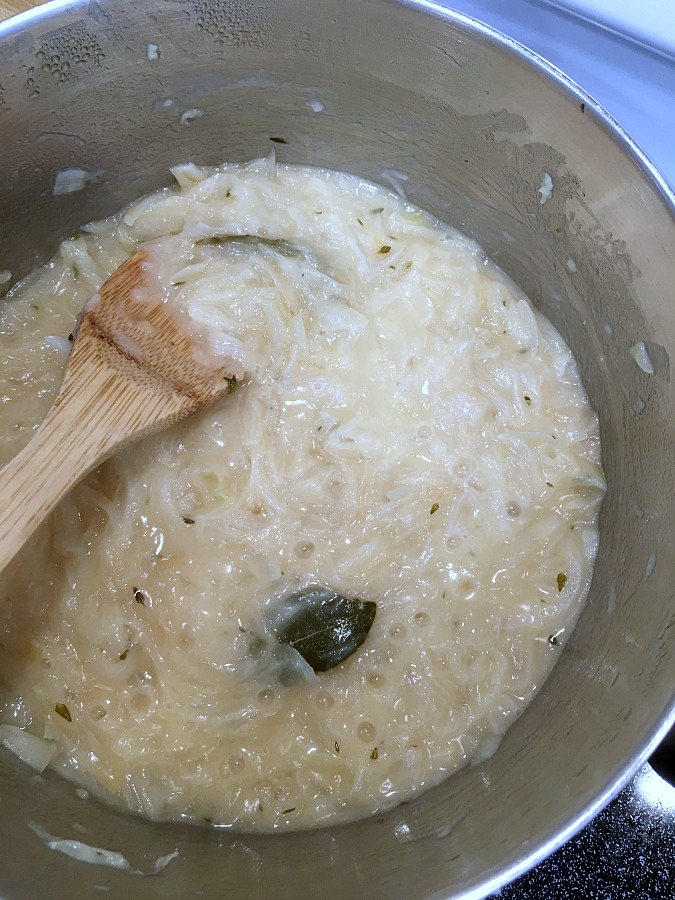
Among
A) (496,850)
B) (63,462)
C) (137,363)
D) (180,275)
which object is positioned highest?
(180,275)

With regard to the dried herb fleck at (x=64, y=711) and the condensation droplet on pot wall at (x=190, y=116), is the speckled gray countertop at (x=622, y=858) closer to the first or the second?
the dried herb fleck at (x=64, y=711)

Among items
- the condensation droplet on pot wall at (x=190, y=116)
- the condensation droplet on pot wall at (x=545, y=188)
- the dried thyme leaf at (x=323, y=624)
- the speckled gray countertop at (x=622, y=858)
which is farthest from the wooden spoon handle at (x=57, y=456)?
the speckled gray countertop at (x=622, y=858)

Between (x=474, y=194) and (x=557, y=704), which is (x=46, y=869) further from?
(x=474, y=194)

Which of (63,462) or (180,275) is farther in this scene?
(180,275)

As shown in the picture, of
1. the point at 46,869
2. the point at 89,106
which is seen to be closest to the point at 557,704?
the point at 46,869

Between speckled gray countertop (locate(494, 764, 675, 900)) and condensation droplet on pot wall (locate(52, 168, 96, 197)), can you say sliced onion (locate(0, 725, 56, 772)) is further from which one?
condensation droplet on pot wall (locate(52, 168, 96, 197))

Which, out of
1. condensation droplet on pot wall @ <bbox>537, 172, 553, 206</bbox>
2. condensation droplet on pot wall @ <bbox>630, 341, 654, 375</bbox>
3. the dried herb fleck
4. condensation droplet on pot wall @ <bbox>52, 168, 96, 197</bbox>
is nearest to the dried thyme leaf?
the dried herb fleck
